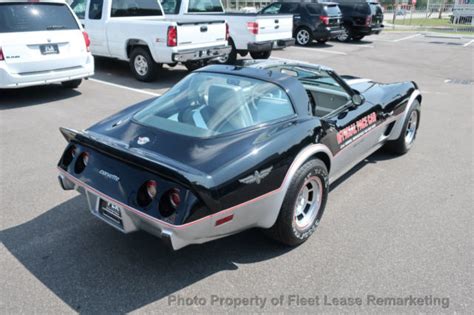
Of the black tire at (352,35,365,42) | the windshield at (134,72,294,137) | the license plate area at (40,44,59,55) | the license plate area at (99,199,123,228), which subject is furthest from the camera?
the black tire at (352,35,365,42)

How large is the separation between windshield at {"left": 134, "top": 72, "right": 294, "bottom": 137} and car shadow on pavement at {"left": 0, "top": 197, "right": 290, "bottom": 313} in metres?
0.97

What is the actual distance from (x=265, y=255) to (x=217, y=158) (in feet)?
3.15

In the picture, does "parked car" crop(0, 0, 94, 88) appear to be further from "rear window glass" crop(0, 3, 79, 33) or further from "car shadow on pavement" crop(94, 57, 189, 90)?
"car shadow on pavement" crop(94, 57, 189, 90)

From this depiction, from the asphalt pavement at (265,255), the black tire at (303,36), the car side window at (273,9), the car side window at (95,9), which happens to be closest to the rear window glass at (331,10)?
the black tire at (303,36)

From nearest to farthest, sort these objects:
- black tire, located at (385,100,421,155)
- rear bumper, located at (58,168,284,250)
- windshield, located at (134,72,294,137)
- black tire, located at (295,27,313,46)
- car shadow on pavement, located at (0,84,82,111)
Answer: rear bumper, located at (58,168,284,250)
windshield, located at (134,72,294,137)
black tire, located at (385,100,421,155)
car shadow on pavement, located at (0,84,82,111)
black tire, located at (295,27,313,46)

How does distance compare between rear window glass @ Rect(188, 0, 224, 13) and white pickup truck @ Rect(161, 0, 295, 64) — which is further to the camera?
rear window glass @ Rect(188, 0, 224, 13)

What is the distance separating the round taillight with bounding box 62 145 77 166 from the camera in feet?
11.1

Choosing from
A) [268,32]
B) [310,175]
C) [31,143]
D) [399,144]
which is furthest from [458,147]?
[268,32]

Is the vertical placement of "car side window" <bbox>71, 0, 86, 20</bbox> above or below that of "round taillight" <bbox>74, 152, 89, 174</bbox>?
above

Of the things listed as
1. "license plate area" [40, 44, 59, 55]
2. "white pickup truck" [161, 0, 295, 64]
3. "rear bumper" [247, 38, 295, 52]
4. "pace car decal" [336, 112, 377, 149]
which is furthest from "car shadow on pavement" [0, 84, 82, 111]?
"pace car decal" [336, 112, 377, 149]

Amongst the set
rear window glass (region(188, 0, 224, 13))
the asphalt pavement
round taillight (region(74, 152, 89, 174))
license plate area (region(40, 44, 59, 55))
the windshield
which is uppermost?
rear window glass (region(188, 0, 224, 13))

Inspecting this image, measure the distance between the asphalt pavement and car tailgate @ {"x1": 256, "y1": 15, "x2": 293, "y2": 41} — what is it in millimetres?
6525

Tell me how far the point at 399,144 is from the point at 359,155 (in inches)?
46.8

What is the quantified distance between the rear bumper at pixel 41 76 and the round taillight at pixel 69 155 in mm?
4533
